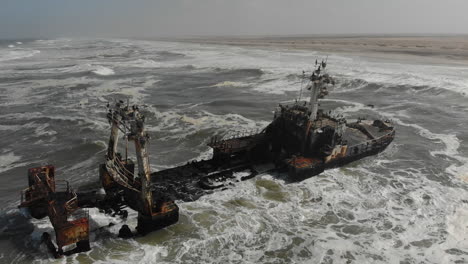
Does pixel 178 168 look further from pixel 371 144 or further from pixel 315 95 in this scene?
pixel 371 144

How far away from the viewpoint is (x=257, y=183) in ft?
66.3

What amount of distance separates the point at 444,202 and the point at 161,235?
16787 millimetres

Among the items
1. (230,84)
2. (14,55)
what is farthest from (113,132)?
(14,55)

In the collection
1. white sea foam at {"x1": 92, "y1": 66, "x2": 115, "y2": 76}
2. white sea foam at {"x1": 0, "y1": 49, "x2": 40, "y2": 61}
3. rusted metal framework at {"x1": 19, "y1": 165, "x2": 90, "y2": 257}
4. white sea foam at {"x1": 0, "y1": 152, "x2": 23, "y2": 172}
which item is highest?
white sea foam at {"x1": 0, "y1": 49, "x2": 40, "y2": 61}

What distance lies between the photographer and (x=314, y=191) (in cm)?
1973

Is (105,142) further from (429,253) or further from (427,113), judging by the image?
(427,113)

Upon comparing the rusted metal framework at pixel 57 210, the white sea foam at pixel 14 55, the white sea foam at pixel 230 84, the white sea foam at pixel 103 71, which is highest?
the white sea foam at pixel 14 55

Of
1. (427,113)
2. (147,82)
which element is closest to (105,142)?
(147,82)

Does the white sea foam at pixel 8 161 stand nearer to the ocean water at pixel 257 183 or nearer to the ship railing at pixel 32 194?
the ocean water at pixel 257 183

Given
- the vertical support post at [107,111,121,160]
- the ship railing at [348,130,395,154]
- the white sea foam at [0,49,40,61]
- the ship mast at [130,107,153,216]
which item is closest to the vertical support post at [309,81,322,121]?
the ship railing at [348,130,395,154]

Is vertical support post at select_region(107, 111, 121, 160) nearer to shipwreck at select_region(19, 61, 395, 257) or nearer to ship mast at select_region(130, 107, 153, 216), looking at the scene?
shipwreck at select_region(19, 61, 395, 257)

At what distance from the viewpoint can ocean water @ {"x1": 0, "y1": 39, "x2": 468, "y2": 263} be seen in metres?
14.6

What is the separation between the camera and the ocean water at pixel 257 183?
47.9 feet

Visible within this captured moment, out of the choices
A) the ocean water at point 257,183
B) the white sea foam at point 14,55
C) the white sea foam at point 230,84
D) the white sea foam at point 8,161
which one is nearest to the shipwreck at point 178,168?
the ocean water at point 257,183
